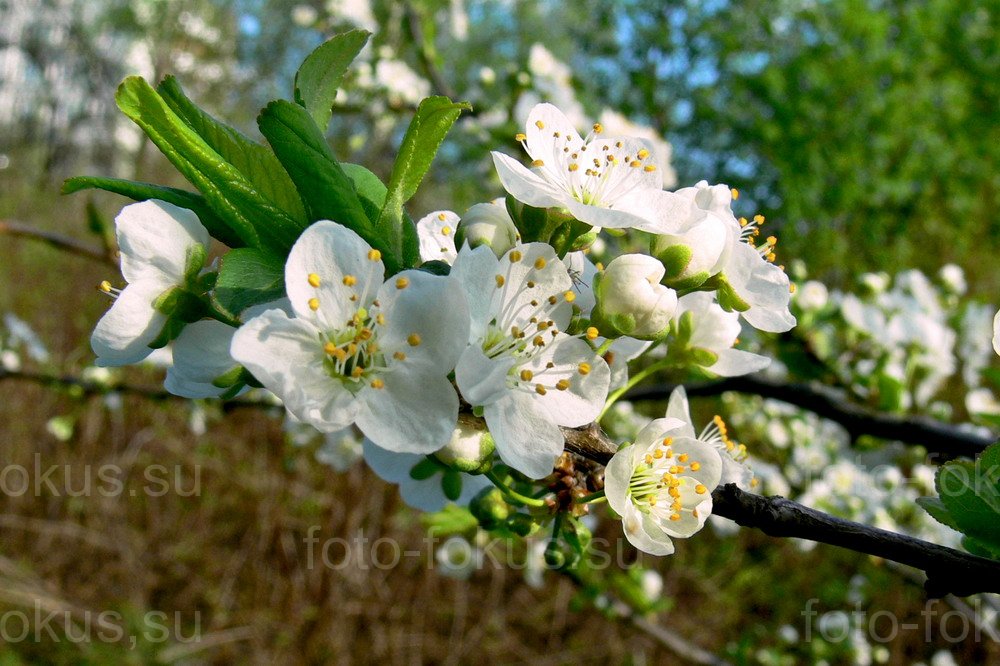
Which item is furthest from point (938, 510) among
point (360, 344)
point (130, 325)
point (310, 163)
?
point (130, 325)

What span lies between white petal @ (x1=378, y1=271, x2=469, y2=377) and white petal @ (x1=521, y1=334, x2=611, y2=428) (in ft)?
0.37

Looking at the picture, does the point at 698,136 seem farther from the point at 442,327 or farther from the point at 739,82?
the point at 442,327

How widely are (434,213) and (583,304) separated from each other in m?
0.25

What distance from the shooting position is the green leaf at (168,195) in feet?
2.27

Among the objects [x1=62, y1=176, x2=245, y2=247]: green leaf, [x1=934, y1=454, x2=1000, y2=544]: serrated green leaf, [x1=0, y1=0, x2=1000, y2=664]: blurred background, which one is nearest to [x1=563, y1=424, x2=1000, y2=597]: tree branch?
[x1=934, y1=454, x2=1000, y2=544]: serrated green leaf

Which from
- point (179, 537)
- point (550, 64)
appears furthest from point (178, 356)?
point (179, 537)

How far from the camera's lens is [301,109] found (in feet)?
2.11

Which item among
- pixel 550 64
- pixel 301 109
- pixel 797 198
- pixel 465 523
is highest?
pixel 301 109

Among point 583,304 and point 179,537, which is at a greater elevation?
point 583,304

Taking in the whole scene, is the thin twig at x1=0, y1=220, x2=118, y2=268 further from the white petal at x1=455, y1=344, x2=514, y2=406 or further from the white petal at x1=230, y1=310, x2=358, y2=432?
the white petal at x1=455, y1=344, x2=514, y2=406

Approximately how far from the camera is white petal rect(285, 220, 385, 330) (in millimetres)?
631

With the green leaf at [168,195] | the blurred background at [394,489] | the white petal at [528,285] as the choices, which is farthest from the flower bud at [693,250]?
the blurred background at [394,489]

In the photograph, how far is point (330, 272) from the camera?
0.66 m

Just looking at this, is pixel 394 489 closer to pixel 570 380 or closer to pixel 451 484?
pixel 451 484
